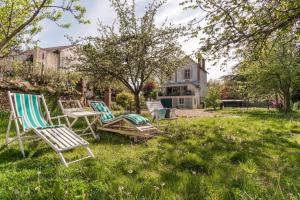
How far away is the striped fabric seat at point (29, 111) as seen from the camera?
15.7 ft

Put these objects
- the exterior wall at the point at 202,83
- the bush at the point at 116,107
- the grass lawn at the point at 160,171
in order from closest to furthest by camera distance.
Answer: the grass lawn at the point at 160,171
the bush at the point at 116,107
the exterior wall at the point at 202,83

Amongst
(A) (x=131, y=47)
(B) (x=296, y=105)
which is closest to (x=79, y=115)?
(A) (x=131, y=47)

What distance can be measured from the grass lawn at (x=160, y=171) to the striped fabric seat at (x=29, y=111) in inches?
21.4

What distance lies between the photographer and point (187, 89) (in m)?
37.1

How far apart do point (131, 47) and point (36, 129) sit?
28.2 ft

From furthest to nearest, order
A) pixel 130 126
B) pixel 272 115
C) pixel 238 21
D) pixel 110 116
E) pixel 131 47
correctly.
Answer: pixel 272 115 < pixel 131 47 < pixel 110 116 < pixel 130 126 < pixel 238 21

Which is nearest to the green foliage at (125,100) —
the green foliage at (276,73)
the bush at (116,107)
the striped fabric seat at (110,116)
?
the bush at (116,107)

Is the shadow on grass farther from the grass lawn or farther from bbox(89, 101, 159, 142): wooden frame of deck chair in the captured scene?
bbox(89, 101, 159, 142): wooden frame of deck chair

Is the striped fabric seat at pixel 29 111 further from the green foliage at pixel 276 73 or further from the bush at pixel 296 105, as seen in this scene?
the bush at pixel 296 105

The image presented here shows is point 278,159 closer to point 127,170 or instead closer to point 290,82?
point 127,170

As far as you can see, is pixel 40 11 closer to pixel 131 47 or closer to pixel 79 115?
pixel 131 47

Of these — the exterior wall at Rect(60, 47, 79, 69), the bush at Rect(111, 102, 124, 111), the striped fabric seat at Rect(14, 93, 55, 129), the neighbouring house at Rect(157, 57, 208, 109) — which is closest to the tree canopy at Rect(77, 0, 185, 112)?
the exterior wall at Rect(60, 47, 79, 69)

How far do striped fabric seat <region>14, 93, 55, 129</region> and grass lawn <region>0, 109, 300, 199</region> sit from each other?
0.54 m

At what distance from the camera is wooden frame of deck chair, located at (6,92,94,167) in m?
4.08
